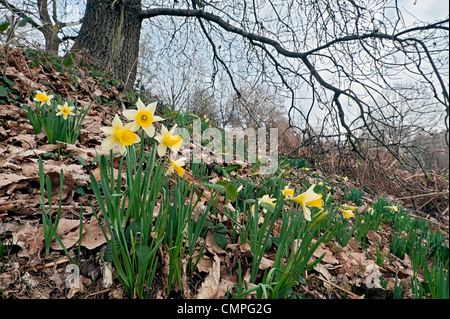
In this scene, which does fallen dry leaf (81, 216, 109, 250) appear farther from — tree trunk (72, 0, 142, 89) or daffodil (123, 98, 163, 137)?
tree trunk (72, 0, 142, 89)

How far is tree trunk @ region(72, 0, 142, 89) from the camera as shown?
4.00 meters

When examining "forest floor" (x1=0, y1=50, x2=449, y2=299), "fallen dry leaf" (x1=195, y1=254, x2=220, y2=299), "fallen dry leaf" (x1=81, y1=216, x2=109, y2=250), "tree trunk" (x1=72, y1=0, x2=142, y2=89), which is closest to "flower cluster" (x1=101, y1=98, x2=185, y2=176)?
"forest floor" (x1=0, y1=50, x2=449, y2=299)

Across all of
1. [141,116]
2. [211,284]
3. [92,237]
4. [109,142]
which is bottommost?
[211,284]

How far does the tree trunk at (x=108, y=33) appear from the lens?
13.1 ft

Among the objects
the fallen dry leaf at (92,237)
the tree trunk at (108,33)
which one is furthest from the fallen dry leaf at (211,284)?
the tree trunk at (108,33)

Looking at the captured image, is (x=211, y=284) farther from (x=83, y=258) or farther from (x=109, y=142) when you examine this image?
(x=109, y=142)

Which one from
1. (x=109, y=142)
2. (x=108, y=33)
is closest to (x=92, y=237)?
(x=109, y=142)

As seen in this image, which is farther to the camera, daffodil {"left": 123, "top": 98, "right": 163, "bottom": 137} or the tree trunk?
the tree trunk

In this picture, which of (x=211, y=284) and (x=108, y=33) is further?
(x=108, y=33)

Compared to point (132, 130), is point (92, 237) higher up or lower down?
lower down

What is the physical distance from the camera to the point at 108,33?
402cm

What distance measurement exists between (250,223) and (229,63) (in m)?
4.19

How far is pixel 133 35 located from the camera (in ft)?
14.0
